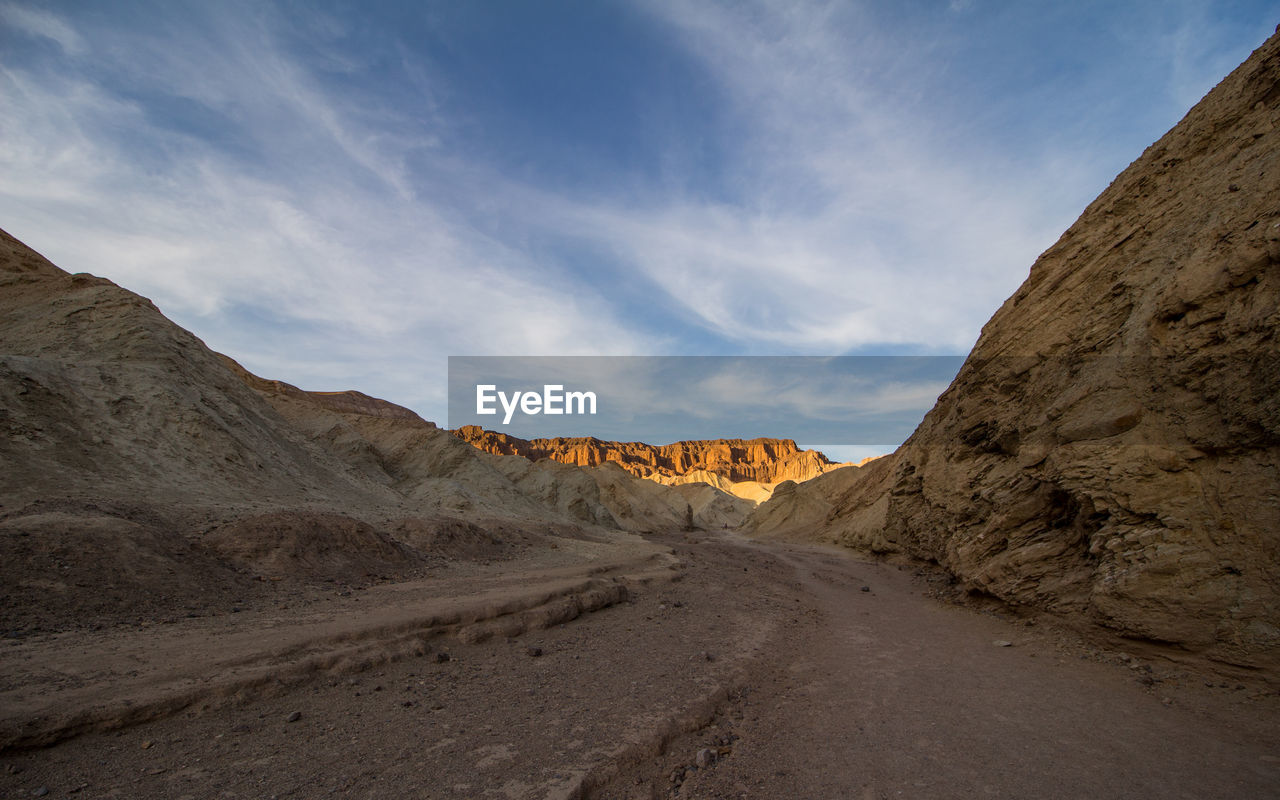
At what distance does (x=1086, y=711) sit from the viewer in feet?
18.4

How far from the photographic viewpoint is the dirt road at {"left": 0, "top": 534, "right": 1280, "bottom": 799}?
3.93 m

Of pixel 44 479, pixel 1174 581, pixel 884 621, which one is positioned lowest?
pixel 884 621

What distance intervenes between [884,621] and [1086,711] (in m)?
5.06

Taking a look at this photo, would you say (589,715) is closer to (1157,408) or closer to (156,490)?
Result: (1157,408)

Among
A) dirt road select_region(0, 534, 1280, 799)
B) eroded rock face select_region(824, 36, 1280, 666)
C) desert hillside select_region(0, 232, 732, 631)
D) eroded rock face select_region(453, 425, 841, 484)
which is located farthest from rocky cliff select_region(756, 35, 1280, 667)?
eroded rock face select_region(453, 425, 841, 484)

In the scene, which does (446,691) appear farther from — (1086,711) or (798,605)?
(798,605)

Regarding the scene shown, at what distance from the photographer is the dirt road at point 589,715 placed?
12.9 feet

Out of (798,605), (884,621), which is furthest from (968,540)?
(798,605)

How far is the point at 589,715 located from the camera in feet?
17.1

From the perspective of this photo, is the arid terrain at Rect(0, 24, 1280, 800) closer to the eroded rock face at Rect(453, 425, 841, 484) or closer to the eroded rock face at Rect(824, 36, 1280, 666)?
the eroded rock face at Rect(824, 36, 1280, 666)

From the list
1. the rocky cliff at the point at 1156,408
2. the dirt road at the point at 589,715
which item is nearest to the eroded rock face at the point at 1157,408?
the rocky cliff at the point at 1156,408

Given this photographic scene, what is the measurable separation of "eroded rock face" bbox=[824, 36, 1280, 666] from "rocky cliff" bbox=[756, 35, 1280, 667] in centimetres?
2

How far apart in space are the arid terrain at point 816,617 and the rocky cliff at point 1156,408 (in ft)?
0.14

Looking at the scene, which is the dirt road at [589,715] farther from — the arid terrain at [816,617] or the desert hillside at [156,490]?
the desert hillside at [156,490]
